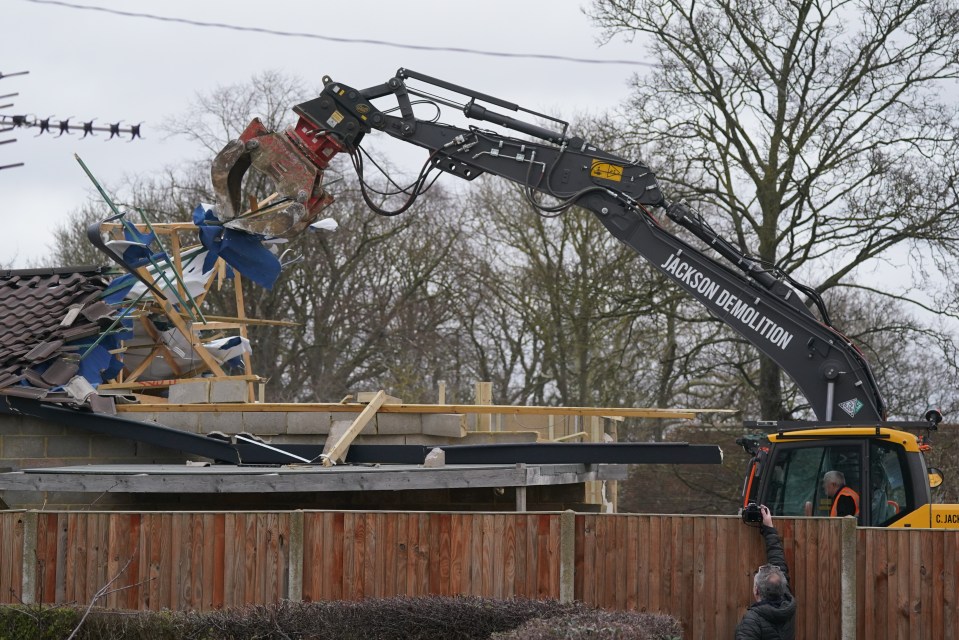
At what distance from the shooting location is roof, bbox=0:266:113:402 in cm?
1269

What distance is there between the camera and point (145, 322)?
15.4 m

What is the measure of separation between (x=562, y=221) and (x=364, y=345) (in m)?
8.35

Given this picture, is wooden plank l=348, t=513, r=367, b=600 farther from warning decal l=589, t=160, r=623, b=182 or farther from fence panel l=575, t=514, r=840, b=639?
warning decal l=589, t=160, r=623, b=182

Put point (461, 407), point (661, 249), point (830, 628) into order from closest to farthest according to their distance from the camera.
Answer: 1. point (830, 628)
2. point (661, 249)
3. point (461, 407)

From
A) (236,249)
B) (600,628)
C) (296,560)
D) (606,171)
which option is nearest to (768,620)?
(600,628)

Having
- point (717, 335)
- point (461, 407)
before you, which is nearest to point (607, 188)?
point (461, 407)

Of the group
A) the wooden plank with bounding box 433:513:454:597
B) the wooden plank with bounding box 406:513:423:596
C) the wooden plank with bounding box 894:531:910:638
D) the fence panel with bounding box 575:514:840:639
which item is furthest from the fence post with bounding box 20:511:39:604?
the wooden plank with bounding box 894:531:910:638

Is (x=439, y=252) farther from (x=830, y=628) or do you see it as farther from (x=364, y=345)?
(x=830, y=628)

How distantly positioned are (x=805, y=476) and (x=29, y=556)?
6943 millimetres

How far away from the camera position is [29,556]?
9805 millimetres

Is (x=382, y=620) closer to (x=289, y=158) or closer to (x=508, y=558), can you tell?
(x=508, y=558)

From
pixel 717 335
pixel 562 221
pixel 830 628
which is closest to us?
pixel 830 628

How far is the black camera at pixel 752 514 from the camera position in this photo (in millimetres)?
8867

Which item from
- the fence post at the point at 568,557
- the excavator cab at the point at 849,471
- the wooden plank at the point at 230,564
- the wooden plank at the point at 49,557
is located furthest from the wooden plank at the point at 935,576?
the wooden plank at the point at 49,557
